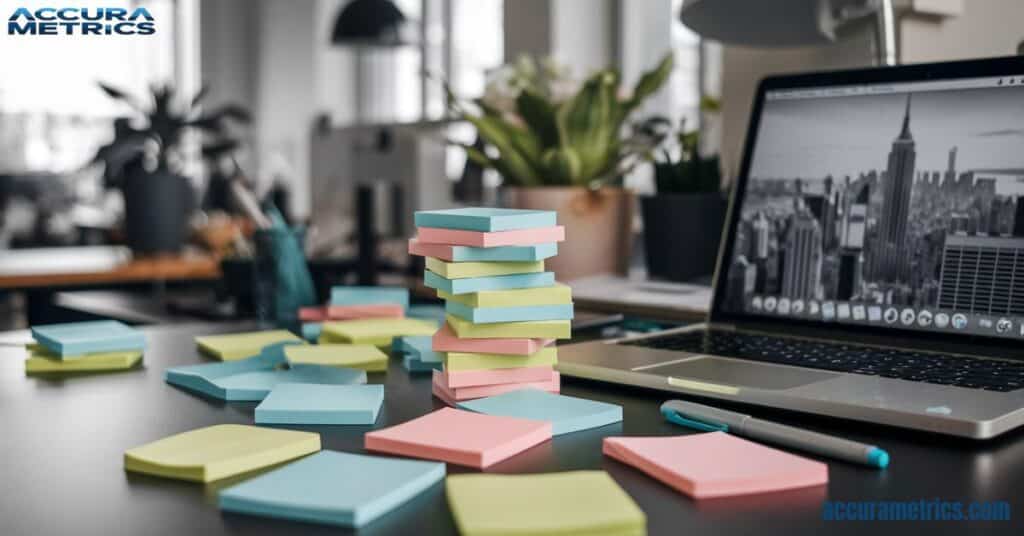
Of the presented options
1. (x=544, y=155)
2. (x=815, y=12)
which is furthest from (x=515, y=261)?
(x=544, y=155)

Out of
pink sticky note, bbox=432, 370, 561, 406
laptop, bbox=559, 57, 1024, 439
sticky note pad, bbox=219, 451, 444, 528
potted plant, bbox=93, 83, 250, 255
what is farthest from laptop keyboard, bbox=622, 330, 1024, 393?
potted plant, bbox=93, 83, 250, 255

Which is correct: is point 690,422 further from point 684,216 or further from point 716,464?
point 684,216

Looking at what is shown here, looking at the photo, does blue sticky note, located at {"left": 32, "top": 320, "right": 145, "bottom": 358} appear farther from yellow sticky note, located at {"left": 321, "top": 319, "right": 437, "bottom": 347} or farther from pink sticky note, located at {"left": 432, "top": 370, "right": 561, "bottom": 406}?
pink sticky note, located at {"left": 432, "top": 370, "right": 561, "bottom": 406}

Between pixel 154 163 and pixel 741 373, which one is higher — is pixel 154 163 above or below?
above

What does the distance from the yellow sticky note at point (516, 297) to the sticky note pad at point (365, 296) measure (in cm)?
37

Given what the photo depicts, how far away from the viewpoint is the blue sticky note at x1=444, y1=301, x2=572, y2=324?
2.21 feet

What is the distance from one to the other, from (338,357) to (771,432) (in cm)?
39

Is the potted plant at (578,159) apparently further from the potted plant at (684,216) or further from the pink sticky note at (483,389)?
the pink sticky note at (483,389)

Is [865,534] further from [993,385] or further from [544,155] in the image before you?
[544,155]

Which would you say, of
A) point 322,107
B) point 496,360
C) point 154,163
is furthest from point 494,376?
point 322,107

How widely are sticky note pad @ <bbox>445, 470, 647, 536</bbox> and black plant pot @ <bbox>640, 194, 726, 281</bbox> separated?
0.87m

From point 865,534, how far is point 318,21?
23.7ft

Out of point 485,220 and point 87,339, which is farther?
point 87,339

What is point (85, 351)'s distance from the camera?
87 centimetres
